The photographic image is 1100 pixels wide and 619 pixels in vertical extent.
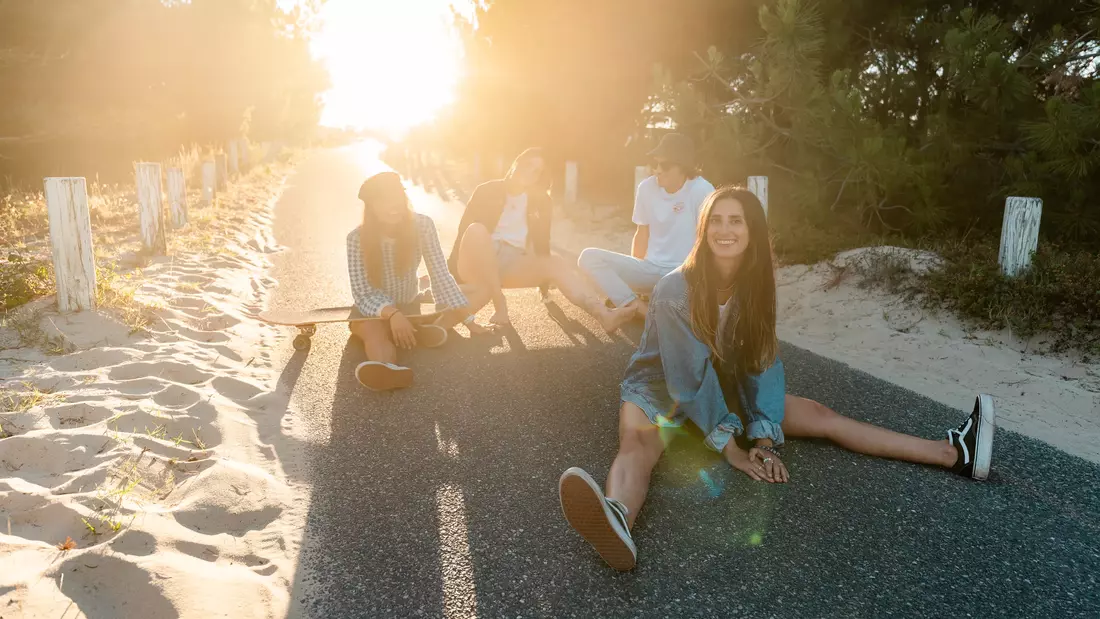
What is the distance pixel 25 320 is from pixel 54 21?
15094 millimetres

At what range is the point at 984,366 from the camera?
198 inches

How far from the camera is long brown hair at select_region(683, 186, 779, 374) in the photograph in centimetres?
341

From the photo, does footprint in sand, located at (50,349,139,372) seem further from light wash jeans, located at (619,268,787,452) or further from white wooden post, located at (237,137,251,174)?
white wooden post, located at (237,137,251,174)

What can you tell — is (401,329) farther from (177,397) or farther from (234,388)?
(177,397)

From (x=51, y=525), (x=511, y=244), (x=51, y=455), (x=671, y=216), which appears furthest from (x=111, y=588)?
(x=671, y=216)

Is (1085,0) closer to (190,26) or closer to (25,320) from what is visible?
(25,320)

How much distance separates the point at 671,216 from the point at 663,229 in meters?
0.15

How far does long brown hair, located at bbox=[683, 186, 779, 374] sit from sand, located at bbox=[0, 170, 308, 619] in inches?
83.4

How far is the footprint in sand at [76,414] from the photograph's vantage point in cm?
356

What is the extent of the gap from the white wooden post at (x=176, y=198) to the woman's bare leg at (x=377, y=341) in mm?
6497

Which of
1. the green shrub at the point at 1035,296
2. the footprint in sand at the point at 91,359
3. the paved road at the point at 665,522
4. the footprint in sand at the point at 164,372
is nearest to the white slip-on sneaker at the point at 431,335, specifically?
the paved road at the point at 665,522

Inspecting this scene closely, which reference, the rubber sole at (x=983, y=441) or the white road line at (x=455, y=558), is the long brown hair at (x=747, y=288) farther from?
the white road line at (x=455, y=558)

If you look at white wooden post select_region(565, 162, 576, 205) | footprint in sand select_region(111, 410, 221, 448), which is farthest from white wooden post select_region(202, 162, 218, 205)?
footprint in sand select_region(111, 410, 221, 448)

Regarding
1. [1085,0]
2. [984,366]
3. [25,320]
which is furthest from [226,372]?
[1085,0]
